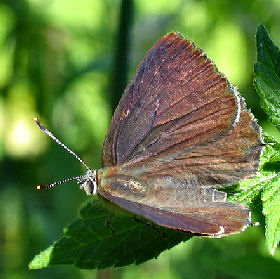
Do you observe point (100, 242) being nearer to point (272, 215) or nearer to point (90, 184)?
point (90, 184)

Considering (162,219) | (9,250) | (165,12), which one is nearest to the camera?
(162,219)

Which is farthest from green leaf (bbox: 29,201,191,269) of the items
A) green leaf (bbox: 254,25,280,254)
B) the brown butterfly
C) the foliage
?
green leaf (bbox: 254,25,280,254)

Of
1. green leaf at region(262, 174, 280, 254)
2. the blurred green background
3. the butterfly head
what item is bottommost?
green leaf at region(262, 174, 280, 254)

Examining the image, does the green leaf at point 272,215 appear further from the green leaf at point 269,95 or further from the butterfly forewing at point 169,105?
the butterfly forewing at point 169,105

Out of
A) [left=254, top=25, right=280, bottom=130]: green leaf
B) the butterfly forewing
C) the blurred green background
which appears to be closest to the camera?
[left=254, top=25, right=280, bottom=130]: green leaf

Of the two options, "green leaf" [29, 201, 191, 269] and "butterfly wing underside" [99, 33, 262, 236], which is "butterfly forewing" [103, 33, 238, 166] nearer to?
"butterfly wing underside" [99, 33, 262, 236]

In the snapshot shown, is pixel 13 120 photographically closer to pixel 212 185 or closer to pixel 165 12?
pixel 165 12

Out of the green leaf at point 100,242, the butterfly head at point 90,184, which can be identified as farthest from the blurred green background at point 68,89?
the butterfly head at point 90,184

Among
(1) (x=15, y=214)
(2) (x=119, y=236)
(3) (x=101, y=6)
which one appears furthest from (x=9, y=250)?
(2) (x=119, y=236)
